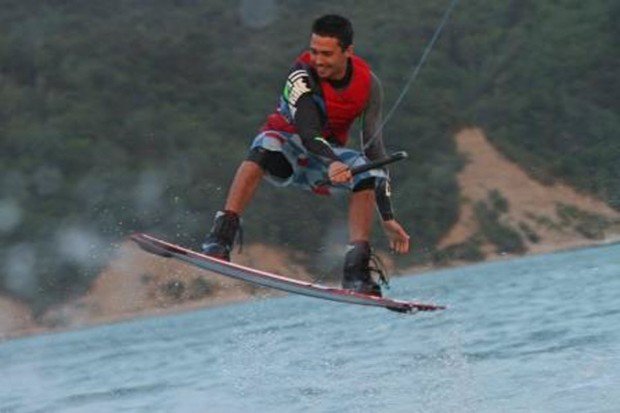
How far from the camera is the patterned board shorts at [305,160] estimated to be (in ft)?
41.2

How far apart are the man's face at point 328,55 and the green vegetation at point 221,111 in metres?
56.0

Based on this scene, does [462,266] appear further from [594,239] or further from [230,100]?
[230,100]

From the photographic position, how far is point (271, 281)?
42.1ft

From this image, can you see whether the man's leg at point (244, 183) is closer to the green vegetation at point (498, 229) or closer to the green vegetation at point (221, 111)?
A: the green vegetation at point (221, 111)

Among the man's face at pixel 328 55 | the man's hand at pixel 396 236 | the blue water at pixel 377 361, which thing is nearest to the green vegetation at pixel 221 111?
the blue water at pixel 377 361

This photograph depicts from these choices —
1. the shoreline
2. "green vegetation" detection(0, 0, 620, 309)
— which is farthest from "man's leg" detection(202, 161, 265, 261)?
"green vegetation" detection(0, 0, 620, 309)

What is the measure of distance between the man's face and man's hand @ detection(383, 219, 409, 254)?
4.55ft

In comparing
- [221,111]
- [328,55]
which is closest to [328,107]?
[328,55]

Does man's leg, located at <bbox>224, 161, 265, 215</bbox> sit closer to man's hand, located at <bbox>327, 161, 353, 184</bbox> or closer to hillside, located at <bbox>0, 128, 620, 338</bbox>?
man's hand, located at <bbox>327, 161, 353, 184</bbox>

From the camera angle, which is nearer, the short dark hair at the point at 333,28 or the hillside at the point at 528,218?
the short dark hair at the point at 333,28

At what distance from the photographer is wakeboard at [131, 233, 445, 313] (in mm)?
12602

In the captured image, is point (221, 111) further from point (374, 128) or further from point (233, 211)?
point (374, 128)

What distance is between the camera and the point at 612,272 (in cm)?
4075

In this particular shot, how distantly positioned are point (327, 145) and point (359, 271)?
1208 mm
